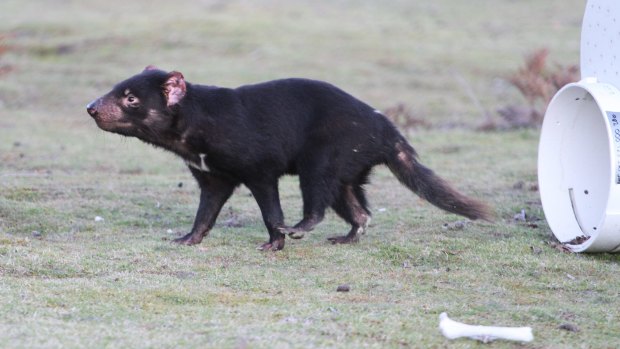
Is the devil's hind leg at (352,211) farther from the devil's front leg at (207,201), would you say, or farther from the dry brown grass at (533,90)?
the dry brown grass at (533,90)

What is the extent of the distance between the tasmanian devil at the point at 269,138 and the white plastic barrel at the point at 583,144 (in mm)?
729

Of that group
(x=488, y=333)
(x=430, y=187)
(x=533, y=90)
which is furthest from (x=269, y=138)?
(x=533, y=90)

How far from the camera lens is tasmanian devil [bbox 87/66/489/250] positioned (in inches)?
309

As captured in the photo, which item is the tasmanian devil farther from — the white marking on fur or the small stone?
the small stone

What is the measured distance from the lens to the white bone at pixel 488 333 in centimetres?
551

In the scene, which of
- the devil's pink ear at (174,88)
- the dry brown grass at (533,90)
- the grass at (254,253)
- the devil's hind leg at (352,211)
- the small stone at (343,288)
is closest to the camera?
the grass at (254,253)

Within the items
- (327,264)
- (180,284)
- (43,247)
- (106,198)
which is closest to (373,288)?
(327,264)

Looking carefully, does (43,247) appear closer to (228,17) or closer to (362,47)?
(362,47)

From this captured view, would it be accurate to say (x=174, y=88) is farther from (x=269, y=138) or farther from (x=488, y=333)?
(x=488, y=333)

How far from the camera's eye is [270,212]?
802 cm

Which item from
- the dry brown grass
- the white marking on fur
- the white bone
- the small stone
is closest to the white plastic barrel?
the small stone

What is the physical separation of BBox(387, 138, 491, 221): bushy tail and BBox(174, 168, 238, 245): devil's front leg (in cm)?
138

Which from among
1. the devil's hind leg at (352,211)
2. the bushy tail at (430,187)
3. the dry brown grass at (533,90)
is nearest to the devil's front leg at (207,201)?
the devil's hind leg at (352,211)

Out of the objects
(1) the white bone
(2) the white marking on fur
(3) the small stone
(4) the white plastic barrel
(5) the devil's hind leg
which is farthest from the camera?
(5) the devil's hind leg
